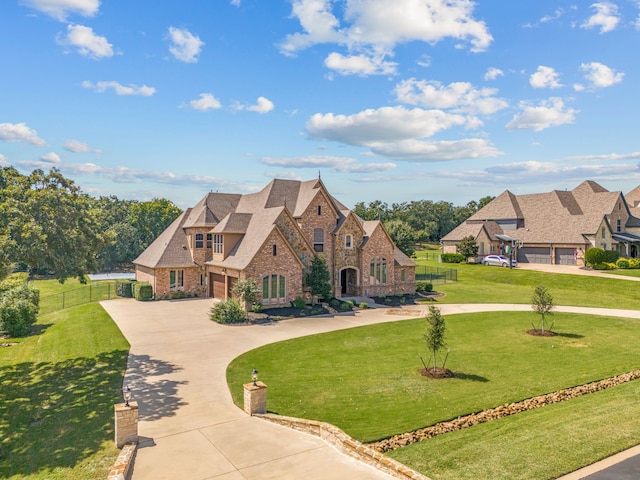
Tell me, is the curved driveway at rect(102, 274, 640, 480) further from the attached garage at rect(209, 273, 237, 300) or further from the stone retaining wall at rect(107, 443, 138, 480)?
the attached garage at rect(209, 273, 237, 300)

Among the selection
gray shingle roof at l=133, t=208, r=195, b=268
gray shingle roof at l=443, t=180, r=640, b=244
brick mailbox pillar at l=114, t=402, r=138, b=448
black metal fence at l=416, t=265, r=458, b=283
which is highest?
gray shingle roof at l=443, t=180, r=640, b=244

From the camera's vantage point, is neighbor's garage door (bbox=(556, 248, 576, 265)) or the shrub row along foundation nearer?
the shrub row along foundation

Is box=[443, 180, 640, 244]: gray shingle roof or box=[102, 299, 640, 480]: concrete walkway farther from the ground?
box=[443, 180, 640, 244]: gray shingle roof

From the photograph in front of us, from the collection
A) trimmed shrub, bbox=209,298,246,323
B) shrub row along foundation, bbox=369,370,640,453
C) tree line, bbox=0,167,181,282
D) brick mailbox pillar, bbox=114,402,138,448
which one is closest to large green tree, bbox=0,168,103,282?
tree line, bbox=0,167,181,282

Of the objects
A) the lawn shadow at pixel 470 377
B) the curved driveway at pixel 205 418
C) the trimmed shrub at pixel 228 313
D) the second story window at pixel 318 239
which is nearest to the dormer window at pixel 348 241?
the second story window at pixel 318 239

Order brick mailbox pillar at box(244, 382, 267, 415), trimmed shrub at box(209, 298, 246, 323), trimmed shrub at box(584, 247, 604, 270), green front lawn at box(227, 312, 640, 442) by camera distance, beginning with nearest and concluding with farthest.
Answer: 1. brick mailbox pillar at box(244, 382, 267, 415)
2. green front lawn at box(227, 312, 640, 442)
3. trimmed shrub at box(209, 298, 246, 323)
4. trimmed shrub at box(584, 247, 604, 270)

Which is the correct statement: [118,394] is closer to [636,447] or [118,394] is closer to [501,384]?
[501,384]

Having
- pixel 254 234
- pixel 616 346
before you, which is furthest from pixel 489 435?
pixel 254 234

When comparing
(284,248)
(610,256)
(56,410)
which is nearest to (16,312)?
(56,410)
